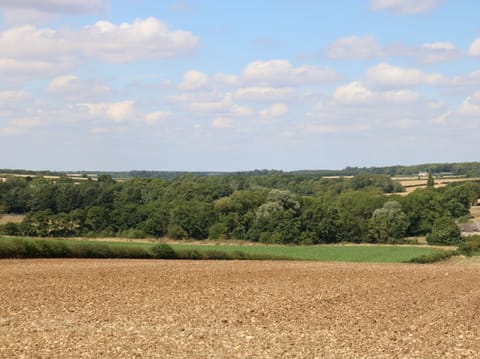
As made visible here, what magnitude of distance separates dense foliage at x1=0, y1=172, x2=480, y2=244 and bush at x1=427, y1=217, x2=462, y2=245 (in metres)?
4.35


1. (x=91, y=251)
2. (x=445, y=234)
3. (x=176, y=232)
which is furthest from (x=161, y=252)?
(x=445, y=234)

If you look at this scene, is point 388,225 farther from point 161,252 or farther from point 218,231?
point 161,252

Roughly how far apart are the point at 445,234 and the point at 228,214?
2846 centimetres

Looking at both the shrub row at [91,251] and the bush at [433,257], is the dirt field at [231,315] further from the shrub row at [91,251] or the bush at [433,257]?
the bush at [433,257]

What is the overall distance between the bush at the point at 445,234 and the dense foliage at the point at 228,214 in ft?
14.3

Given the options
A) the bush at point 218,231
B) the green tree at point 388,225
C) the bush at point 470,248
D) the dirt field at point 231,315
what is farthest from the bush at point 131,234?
the dirt field at point 231,315

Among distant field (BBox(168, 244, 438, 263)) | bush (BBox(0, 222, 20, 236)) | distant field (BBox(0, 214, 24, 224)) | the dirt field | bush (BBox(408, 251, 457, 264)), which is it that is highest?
the dirt field

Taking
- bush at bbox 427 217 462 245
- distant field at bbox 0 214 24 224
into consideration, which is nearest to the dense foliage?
distant field at bbox 0 214 24 224

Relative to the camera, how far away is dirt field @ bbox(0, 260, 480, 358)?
1608 cm

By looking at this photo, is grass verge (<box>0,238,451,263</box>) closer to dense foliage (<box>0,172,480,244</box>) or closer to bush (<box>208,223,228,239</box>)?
dense foliage (<box>0,172,480,244</box>)

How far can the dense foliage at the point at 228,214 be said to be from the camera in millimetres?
86625

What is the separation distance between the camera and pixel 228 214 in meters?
93.6

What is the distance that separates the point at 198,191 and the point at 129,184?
1245 centimetres

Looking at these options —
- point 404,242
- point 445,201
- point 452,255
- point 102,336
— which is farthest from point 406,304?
point 445,201
